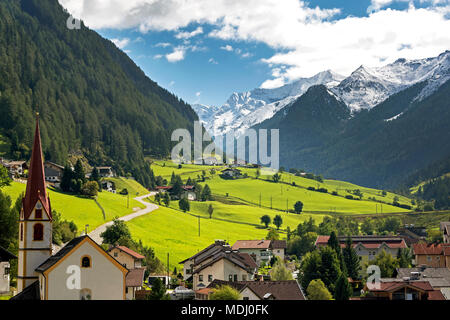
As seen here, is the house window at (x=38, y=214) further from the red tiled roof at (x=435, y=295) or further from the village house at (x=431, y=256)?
the village house at (x=431, y=256)

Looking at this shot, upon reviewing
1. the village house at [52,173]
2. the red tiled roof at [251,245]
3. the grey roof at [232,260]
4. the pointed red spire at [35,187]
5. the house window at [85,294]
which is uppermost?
the village house at [52,173]

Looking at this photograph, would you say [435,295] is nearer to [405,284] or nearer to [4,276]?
[405,284]

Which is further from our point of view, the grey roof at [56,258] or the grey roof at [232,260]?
the grey roof at [232,260]

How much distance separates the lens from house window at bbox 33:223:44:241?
5956 cm

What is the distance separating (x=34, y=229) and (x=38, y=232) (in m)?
0.47

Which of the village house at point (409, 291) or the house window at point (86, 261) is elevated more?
the house window at point (86, 261)

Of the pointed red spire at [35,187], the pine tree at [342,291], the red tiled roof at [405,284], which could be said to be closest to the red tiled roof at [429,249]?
the pine tree at [342,291]

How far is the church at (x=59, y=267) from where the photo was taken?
55250mm

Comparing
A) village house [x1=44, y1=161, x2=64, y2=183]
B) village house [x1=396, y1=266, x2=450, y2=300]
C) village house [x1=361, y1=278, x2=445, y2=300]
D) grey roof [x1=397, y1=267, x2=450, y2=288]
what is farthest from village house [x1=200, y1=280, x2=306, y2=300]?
village house [x1=44, y1=161, x2=64, y2=183]

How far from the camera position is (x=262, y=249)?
14750cm

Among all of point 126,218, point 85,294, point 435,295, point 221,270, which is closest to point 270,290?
point 435,295

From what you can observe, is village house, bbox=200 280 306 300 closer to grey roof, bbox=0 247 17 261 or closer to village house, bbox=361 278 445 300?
village house, bbox=361 278 445 300

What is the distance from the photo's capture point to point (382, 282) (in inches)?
3332
